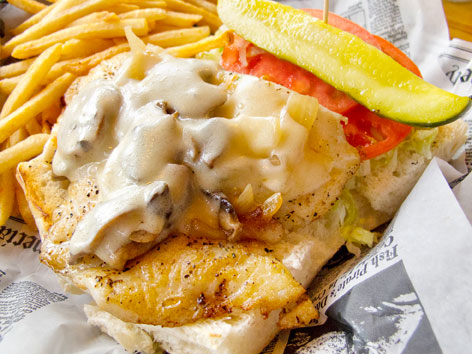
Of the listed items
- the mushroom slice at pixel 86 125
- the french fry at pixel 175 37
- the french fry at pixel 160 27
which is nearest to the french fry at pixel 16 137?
the mushroom slice at pixel 86 125

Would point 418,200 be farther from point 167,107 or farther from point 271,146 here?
point 167,107

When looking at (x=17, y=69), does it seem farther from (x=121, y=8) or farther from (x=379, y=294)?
(x=379, y=294)

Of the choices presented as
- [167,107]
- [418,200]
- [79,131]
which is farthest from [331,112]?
[79,131]

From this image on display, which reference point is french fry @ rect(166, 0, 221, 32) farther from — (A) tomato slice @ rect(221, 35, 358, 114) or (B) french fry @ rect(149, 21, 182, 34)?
(A) tomato slice @ rect(221, 35, 358, 114)

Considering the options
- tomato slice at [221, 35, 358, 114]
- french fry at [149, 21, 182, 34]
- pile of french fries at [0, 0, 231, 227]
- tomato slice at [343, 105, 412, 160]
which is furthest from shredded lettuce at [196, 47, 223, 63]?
tomato slice at [343, 105, 412, 160]

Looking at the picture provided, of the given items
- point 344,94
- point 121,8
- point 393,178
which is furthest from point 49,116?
point 393,178

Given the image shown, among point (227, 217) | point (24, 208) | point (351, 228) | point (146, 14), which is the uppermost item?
point (146, 14)
